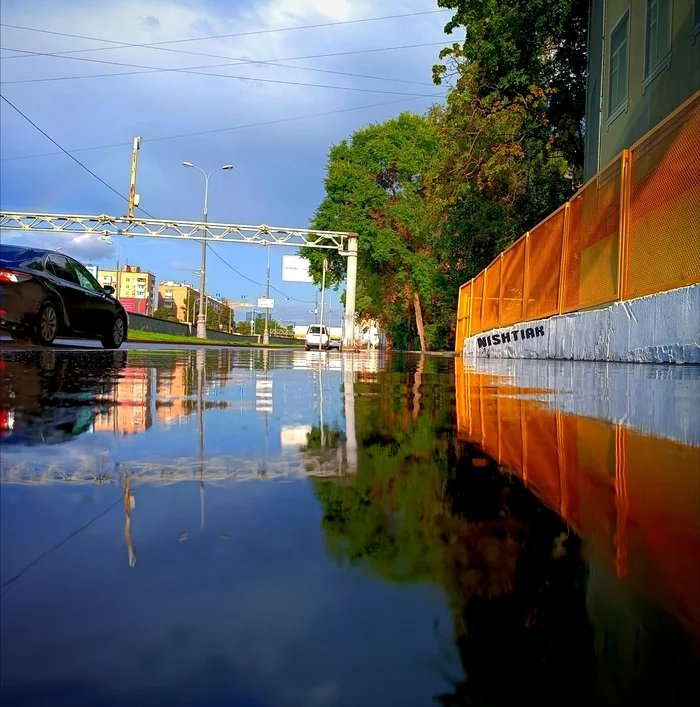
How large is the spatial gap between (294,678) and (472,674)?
175 millimetres

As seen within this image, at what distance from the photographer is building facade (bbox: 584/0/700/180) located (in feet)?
35.7

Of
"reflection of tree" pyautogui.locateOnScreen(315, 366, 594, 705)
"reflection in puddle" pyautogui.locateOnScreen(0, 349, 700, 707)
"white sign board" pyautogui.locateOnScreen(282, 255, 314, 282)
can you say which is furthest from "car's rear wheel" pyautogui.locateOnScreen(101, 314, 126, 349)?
"white sign board" pyautogui.locateOnScreen(282, 255, 314, 282)

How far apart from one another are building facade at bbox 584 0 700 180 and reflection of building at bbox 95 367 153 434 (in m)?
9.58

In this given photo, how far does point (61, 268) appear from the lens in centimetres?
1098

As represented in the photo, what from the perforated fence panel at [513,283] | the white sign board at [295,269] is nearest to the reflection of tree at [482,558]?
the perforated fence panel at [513,283]

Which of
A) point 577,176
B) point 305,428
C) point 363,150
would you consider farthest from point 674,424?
point 363,150

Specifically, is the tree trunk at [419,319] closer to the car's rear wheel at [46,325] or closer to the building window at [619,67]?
the building window at [619,67]

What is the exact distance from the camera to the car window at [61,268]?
10625 mm

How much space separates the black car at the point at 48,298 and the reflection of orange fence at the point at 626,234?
7650mm

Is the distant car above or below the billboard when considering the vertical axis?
below

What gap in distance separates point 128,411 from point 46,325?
28.0 ft

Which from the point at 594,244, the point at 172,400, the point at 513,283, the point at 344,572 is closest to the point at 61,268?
the point at 594,244

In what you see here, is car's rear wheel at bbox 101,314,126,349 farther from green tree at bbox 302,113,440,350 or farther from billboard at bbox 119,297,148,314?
billboard at bbox 119,297,148,314

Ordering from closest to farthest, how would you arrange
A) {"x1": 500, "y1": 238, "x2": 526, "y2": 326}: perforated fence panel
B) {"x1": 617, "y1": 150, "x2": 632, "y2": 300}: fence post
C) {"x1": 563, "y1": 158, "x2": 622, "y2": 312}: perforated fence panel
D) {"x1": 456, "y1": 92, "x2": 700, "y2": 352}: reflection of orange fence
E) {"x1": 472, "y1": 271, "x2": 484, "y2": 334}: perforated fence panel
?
{"x1": 456, "y1": 92, "x2": 700, "y2": 352}: reflection of orange fence → {"x1": 617, "y1": 150, "x2": 632, "y2": 300}: fence post → {"x1": 563, "y1": 158, "x2": 622, "y2": 312}: perforated fence panel → {"x1": 500, "y1": 238, "x2": 526, "y2": 326}: perforated fence panel → {"x1": 472, "y1": 271, "x2": 484, "y2": 334}: perforated fence panel
